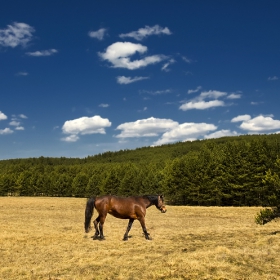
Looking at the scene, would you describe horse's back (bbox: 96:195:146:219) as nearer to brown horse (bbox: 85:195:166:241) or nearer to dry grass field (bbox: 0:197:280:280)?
brown horse (bbox: 85:195:166:241)

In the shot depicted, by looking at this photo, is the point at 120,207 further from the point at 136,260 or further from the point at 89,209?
the point at 136,260

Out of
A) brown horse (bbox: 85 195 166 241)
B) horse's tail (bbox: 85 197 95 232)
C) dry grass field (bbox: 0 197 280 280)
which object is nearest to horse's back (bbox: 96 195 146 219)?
brown horse (bbox: 85 195 166 241)

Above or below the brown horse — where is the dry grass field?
below

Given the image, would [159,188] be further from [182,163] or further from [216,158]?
[216,158]

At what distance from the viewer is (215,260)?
9562 mm

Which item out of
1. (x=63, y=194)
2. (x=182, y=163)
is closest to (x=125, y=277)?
(x=182, y=163)

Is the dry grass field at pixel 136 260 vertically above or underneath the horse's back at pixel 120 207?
underneath

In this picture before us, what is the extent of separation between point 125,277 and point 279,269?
4.63 m

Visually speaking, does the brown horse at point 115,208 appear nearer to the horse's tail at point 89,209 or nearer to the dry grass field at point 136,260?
the horse's tail at point 89,209

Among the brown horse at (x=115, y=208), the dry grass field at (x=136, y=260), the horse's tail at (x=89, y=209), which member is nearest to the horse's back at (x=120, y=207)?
the brown horse at (x=115, y=208)

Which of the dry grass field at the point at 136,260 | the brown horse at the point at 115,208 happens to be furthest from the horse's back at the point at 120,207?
the dry grass field at the point at 136,260

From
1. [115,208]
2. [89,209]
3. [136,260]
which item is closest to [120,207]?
[115,208]

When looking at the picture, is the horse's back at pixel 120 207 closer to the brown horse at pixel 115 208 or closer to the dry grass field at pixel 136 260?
the brown horse at pixel 115 208

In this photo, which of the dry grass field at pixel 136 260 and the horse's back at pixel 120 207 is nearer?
the dry grass field at pixel 136 260
